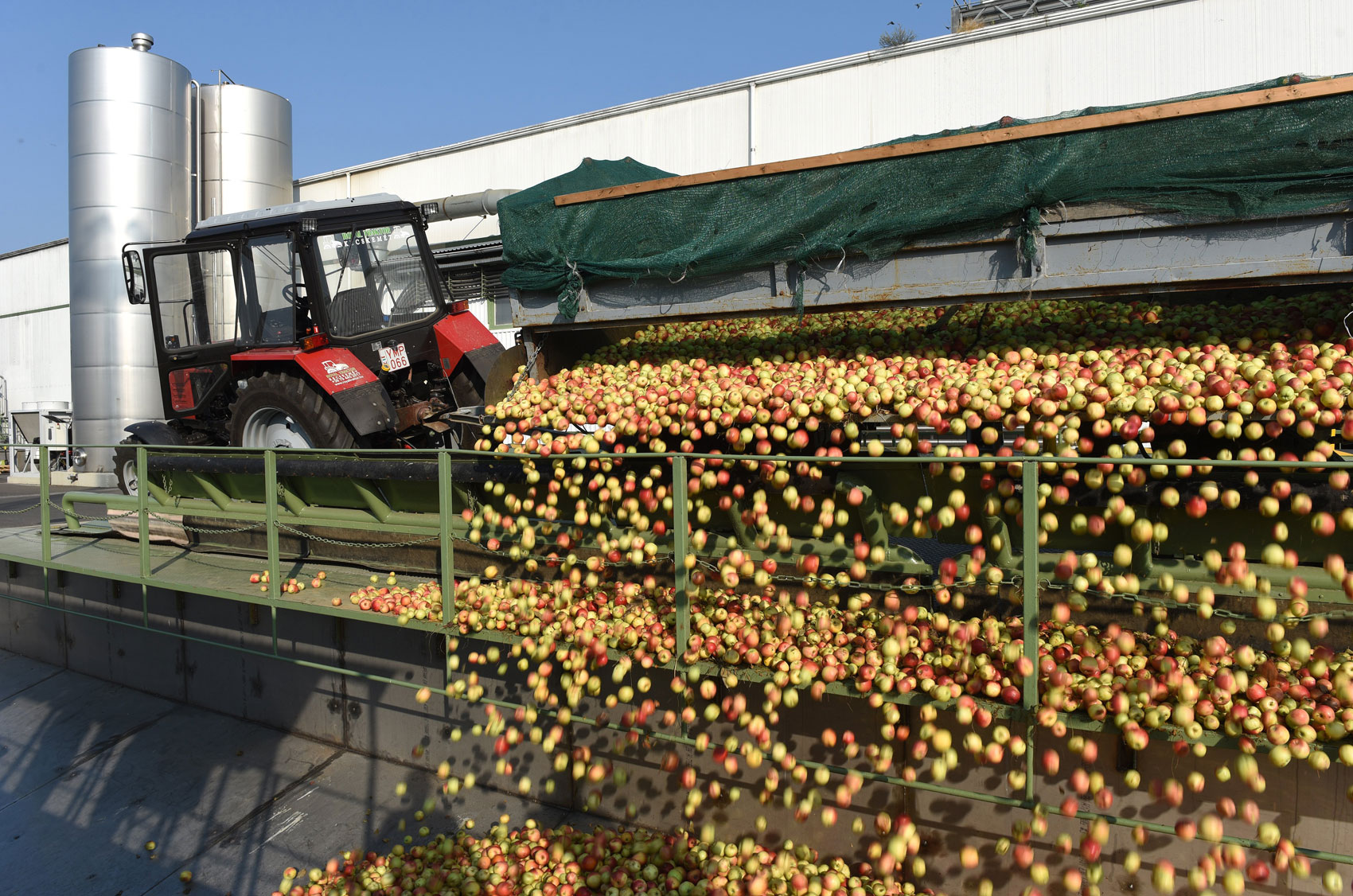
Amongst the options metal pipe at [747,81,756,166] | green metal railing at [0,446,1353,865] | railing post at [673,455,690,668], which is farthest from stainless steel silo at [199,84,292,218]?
railing post at [673,455,690,668]

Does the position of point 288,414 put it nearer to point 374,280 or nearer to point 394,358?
point 394,358

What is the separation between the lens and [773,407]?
3926 mm

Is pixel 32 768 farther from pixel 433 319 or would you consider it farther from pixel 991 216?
pixel 991 216

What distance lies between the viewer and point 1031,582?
120 inches

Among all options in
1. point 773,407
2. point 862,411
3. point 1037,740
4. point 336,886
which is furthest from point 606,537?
point 336,886

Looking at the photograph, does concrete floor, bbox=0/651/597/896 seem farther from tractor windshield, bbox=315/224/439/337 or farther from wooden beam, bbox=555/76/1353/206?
wooden beam, bbox=555/76/1353/206

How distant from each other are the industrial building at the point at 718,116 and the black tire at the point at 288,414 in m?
4.61

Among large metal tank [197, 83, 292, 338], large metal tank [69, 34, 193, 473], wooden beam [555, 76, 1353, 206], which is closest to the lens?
wooden beam [555, 76, 1353, 206]

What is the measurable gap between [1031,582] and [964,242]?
179 cm

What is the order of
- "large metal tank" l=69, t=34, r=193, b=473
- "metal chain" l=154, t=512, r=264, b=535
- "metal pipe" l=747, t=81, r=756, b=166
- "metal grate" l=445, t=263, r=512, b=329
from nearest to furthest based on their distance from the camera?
"metal chain" l=154, t=512, r=264, b=535, "metal pipe" l=747, t=81, r=756, b=166, "metal grate" l=445, t=263, r=512, b=329, "large metal tank" l=69, t=34, r=193, b=473

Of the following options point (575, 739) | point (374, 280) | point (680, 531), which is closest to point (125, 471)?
point (374, 280)

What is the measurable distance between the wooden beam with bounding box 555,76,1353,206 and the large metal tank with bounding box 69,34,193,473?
1655cm

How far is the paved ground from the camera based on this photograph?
1237 centimetres

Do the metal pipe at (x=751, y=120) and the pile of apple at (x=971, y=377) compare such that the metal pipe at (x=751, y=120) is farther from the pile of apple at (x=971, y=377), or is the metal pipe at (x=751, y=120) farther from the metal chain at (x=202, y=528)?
the metal chain at (x=202, y=528)
